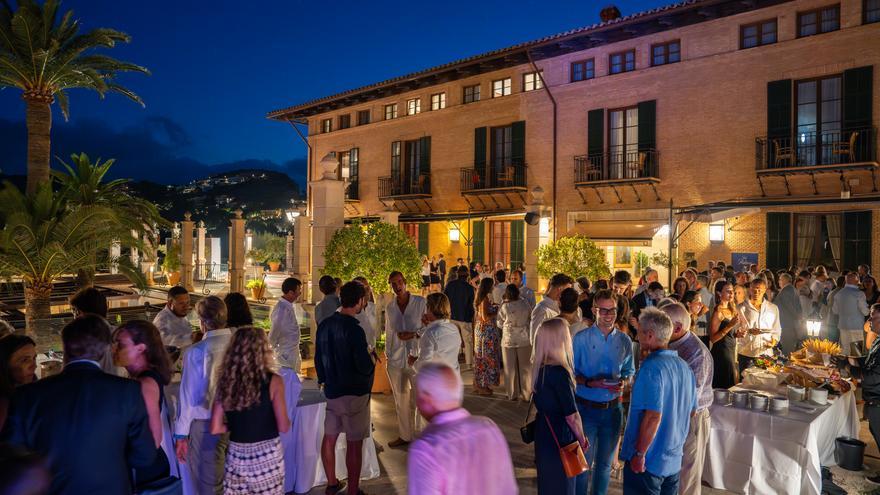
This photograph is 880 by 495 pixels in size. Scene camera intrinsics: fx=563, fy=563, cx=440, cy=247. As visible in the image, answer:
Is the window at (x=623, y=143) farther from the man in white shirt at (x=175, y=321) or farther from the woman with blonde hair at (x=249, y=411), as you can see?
the woman with blonde hair at (x=249, y=411)

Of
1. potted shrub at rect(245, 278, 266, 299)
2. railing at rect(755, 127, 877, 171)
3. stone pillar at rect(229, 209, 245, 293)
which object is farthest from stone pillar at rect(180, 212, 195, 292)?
railing at rect(755, 127, 877, 171)

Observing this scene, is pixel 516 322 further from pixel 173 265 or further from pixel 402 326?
pixel 173 265

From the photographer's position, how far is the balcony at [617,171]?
1795 centimetres

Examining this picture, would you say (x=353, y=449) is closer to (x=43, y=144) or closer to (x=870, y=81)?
(x=43, y=144)

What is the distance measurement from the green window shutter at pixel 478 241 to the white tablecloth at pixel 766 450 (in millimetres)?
17536

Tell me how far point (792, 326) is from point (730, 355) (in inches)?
152

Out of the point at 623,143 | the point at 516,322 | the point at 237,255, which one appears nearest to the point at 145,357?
the point at 516,322

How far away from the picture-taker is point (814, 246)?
15.7 metres

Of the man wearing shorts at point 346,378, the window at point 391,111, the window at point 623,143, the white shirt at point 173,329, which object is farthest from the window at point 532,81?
the man wearing shorts at point 346,378

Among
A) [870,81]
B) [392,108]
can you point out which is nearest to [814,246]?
[870,81]

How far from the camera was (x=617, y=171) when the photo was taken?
1895 centimetres

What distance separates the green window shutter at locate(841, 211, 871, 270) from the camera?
14422mm

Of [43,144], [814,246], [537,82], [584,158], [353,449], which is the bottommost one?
[353,449]

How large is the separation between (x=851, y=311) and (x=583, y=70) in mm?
12661
